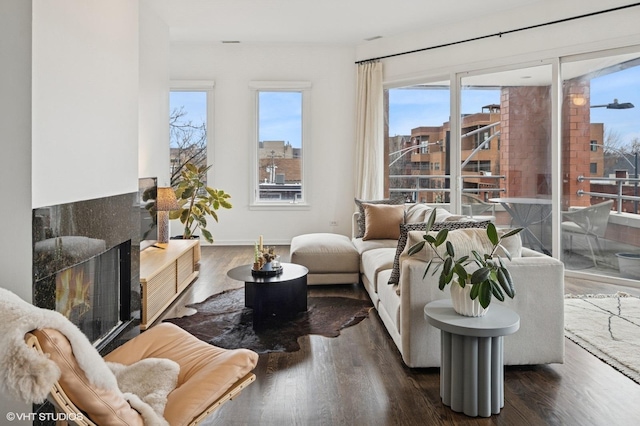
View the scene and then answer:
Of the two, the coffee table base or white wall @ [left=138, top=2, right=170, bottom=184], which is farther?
white wall @ [left=138, top=2, right=170, bottom=184]

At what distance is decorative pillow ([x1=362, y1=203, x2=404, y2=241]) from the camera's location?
4.93m

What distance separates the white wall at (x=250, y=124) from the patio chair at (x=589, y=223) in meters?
3.09

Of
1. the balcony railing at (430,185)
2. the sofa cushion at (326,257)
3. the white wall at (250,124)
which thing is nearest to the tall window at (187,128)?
the white wall at (250,124)

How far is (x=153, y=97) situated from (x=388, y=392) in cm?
426

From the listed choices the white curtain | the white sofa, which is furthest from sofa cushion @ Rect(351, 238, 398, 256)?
the white curtain

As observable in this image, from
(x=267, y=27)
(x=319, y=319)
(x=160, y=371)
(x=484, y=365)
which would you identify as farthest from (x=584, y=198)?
(x=160, y=371)

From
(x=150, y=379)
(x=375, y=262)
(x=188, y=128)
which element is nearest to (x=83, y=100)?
(x=150, y=379)

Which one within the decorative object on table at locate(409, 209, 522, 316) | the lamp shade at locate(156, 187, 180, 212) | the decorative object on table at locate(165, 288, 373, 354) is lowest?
the decorative object on table at locate(165, 288, 373, 354)

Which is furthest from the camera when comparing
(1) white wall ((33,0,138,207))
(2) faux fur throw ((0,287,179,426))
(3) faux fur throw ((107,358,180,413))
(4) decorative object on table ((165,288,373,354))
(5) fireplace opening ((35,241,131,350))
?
(4) decorative object on table ((165,288,373,354))

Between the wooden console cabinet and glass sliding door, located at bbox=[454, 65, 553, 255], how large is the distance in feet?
11.5

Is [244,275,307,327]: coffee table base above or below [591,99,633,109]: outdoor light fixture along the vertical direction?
below

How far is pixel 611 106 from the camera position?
190 inches

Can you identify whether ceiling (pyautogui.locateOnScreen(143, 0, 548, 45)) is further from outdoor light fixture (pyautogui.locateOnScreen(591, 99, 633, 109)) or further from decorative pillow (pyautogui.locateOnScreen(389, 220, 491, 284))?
decorative pillow (pyautogui.locateOnScreen(389, 220, 491, 284))

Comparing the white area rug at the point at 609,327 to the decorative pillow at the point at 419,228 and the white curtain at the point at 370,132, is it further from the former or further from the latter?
the white curtain at the point at 370,132
